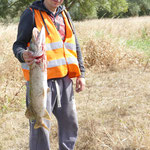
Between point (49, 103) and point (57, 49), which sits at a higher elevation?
point (57, 49)

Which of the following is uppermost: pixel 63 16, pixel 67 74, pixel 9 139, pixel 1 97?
pixel 63 16

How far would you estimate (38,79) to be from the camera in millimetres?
1606

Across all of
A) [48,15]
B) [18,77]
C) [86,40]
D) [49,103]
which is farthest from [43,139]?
[86,40]

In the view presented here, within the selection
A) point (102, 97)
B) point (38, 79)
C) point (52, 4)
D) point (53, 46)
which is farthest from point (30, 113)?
point (102, 97)

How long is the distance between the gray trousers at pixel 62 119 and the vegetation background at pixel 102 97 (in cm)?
50

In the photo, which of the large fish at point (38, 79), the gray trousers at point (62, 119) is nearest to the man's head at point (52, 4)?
the large fish at point (38, 79)

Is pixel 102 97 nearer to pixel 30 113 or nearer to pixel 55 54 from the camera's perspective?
pixel 55 54

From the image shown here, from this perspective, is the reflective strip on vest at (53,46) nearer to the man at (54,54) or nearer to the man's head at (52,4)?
the man at (54,54)

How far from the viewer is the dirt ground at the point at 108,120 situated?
2.72 metres

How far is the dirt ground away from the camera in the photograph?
8.94 feet

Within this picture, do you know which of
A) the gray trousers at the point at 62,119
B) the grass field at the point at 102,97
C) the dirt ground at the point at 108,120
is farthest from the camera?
the grass field at the point at 102,97

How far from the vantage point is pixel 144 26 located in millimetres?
12055

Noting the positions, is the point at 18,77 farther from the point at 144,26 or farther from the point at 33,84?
the point at 144,26

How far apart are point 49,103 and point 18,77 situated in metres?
3.16
